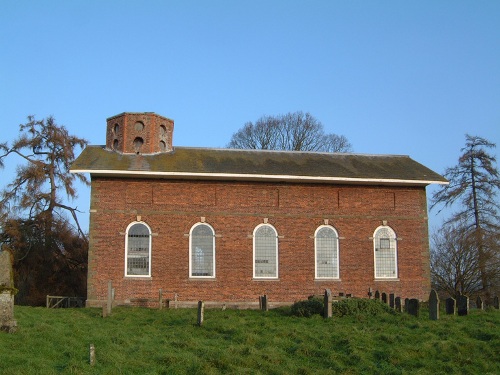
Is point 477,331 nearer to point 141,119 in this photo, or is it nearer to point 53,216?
point 141,119

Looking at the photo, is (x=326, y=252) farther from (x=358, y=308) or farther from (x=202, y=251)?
(x=358, y=308)

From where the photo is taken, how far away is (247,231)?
29016 millimetres

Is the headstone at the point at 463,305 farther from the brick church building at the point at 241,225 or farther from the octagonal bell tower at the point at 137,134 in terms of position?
the octagonal bell tower at the point at 137,134

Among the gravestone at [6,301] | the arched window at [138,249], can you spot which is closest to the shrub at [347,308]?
the arched window at [138,249]

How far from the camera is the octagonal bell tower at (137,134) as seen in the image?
30688mm

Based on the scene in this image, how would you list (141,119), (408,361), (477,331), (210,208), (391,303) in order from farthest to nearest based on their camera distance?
(141,119) < (210,208) < (391,303) < (477,331) < (408,361)

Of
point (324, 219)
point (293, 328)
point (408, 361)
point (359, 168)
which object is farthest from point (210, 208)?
point (408, 361)

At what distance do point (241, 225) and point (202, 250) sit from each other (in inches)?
81.2

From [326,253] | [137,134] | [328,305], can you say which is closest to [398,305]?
[328,305]

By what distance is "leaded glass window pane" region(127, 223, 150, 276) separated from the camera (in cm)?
2803

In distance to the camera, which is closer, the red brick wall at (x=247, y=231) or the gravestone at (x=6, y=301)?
the gravestone at (x=6, y=301)

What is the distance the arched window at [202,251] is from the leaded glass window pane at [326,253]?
15.8 feet

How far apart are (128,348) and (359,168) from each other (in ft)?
59.0

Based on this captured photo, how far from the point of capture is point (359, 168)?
31.1 m
